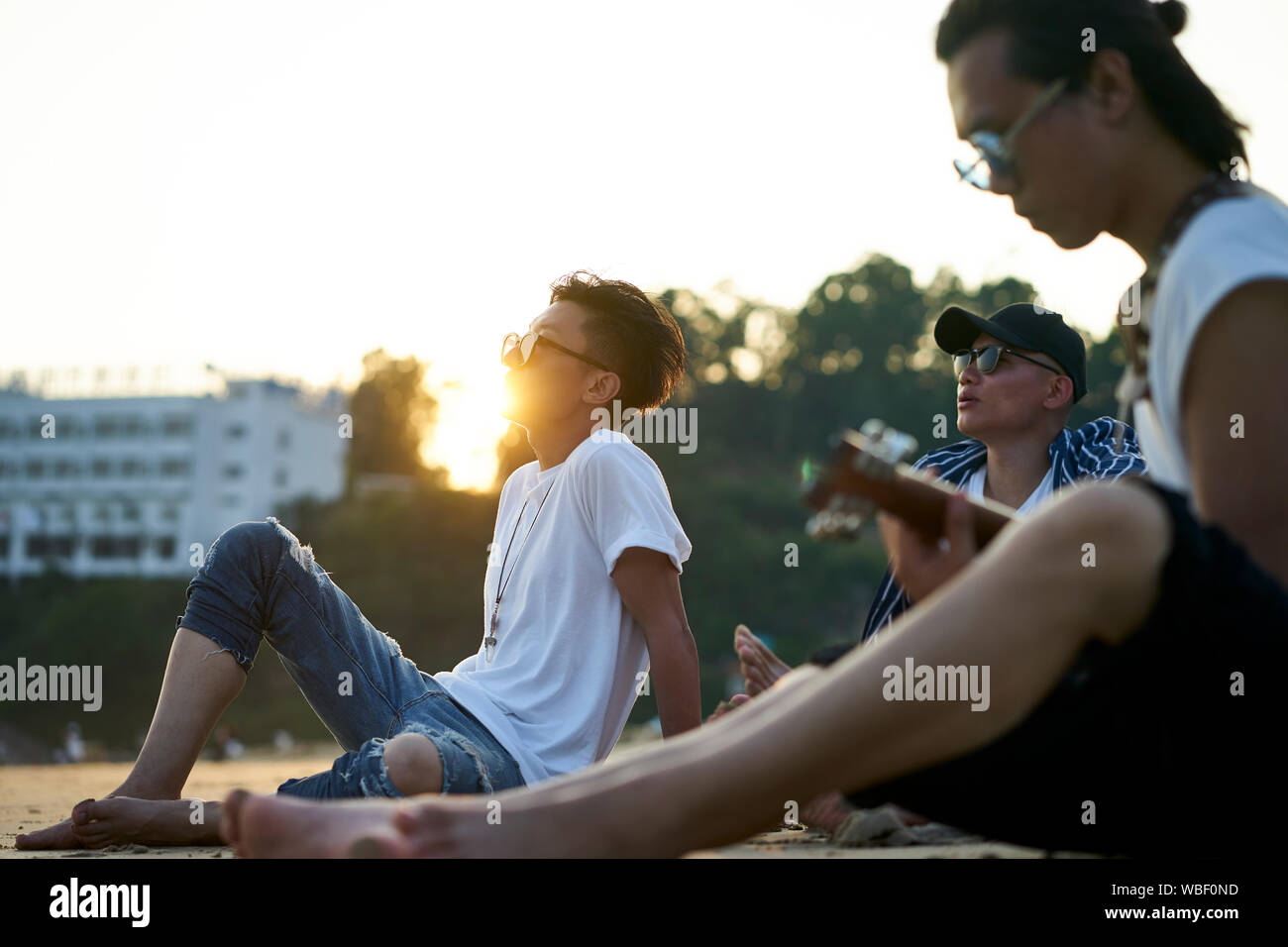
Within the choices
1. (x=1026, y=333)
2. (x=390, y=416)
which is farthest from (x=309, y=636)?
(x=390, y=416)

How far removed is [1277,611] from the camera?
66.5 inches

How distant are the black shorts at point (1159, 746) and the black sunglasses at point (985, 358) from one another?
2.95 m

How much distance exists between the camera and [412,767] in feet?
9.97

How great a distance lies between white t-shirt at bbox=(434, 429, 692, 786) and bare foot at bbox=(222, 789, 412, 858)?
141 cm

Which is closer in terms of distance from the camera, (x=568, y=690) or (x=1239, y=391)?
(x=1239, y=391)

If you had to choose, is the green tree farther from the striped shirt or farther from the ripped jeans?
the ripped jeans

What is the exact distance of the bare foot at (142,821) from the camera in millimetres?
3180

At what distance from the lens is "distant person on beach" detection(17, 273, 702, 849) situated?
321cm

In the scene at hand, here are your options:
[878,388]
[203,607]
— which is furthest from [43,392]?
[203,607]

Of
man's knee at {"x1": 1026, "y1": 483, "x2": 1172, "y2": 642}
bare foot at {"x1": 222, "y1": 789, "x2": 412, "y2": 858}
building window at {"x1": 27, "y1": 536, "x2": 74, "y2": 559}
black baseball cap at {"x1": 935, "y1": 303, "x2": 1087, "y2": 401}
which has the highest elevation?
building window at {"x1": 27, "y1": 536, "x2": 74, "y2": 559}

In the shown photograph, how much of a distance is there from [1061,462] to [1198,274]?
2540mm

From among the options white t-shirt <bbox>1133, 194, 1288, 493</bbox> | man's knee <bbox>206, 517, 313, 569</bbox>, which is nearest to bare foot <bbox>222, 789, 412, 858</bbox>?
white t-shirt <bbox>1133, 194, 1288, 493</bbox>
